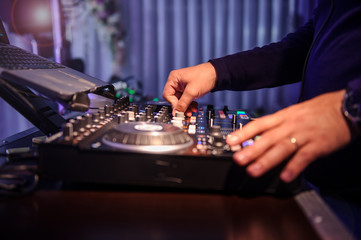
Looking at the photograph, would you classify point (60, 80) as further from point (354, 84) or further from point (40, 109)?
point (354, 84)

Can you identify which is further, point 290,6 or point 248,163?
point 290,6

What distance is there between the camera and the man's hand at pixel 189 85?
0.82 meters

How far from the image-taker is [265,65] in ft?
3.05

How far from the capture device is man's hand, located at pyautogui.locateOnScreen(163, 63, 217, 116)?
32.4 inches

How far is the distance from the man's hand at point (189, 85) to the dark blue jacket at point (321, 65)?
3cm

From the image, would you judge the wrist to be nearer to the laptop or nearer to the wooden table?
the wooden table

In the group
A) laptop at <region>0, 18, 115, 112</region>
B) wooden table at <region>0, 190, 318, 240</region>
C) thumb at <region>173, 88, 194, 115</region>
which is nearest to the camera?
wooden table at <region>0, 190, 318, 240</region>

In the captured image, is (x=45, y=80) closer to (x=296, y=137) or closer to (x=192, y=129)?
(x=192, y=129)

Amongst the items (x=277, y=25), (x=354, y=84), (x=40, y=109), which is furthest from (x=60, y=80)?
(x=277, y=25)

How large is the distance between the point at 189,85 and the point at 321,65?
34 cm

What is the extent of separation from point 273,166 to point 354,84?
18 centimetres

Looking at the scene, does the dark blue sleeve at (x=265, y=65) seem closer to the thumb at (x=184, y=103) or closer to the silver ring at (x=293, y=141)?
the thumb at (x=184, y=103)

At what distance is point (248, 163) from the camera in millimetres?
461

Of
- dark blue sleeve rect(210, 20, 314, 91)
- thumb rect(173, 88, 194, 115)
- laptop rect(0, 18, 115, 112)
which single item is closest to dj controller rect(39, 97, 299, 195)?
laptop rect(0, 18, 115, 112)
